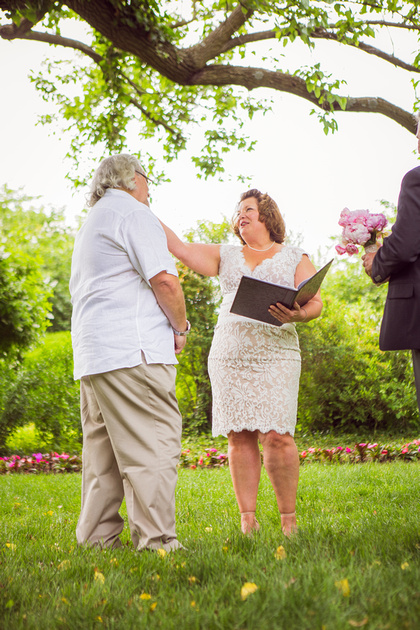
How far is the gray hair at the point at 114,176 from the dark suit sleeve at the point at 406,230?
1.44m

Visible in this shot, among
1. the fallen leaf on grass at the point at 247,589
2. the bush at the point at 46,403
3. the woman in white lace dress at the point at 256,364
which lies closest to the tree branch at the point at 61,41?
the bush at the point at 46,403

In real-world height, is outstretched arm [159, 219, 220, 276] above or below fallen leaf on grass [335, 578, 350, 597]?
above

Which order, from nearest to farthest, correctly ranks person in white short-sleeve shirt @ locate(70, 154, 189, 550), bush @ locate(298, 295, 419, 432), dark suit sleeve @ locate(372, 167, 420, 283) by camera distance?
dark suit sleeve @ locate(372, 167, 420, 283) < person in white short-sleeve shirt @ locate(70, 154, 189, 550) < bush @ locate(298, 295, 419, 432)

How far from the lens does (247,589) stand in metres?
1.92

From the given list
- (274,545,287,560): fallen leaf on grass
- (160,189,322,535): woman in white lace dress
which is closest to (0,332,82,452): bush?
(160,189,322,535): woman in white lace dress

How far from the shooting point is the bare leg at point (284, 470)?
134 inches

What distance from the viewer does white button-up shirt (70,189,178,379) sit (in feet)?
9.26

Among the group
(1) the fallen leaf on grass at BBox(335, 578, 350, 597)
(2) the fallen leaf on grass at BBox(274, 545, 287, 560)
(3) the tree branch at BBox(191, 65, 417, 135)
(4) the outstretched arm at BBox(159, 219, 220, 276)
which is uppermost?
(3) the tree branch at BBox(191, 65, 417, 135)

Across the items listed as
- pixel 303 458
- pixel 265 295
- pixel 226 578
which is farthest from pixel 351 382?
pixel 226 578

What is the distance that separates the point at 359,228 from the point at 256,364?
108 centimetres

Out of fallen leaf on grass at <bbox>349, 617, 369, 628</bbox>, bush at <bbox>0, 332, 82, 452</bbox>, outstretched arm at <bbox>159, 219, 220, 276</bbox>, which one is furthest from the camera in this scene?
bush at <bbox>0, 332, 82, 452</bbox>

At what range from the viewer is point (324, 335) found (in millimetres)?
11680

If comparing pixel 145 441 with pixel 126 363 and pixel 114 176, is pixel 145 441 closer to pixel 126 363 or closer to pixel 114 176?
pixel 126 363

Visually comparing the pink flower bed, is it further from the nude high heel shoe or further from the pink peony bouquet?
the pink peony bouquet
